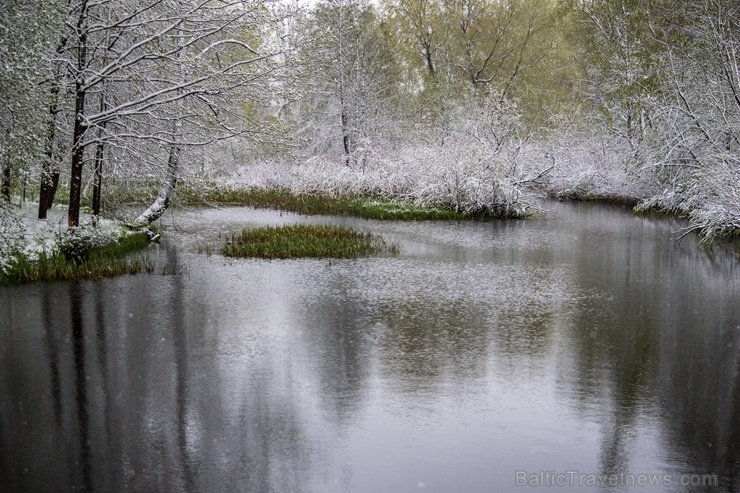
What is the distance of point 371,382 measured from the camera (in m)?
8.81

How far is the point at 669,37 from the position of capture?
101ft

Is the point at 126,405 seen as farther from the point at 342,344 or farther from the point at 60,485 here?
the point at 342,344

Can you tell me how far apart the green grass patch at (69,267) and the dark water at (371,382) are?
1.65ft

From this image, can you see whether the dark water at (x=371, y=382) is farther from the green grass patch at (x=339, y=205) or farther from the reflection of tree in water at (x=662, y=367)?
the green grass patch at (x=339, y=205)

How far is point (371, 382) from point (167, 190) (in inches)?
513

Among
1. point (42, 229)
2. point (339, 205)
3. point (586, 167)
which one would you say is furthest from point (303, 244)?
point (586, 167)

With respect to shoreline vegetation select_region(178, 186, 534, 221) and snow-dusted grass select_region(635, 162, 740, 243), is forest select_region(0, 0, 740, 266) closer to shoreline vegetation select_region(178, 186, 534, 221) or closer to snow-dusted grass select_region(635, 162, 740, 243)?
snow-dusted grass select_region(635, 162, 740, 243)

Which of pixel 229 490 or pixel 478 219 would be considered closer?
pixel 229 490

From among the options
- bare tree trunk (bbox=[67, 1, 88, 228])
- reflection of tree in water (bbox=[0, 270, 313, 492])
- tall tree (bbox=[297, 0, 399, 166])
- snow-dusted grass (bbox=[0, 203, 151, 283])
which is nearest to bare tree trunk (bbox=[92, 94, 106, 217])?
snow-dusted grass (bbox=[0, 203, 151, 283])

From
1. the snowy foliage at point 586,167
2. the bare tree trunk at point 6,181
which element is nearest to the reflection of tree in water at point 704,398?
the bare tree trunk at point 6,181

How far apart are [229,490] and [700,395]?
218 inches

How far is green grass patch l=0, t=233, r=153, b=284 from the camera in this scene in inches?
567

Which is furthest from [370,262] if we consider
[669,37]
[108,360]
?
[669,37]

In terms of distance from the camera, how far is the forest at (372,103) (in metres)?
16.3
